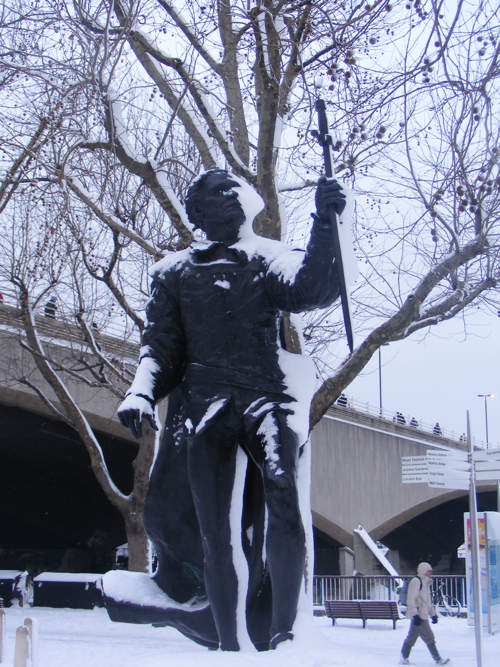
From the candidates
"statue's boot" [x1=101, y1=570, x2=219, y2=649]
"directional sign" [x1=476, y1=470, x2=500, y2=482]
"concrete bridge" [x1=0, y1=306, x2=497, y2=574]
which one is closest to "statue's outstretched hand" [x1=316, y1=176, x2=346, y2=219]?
"statue's boot" [x1=101, y1=570, x2=219, y2=649]

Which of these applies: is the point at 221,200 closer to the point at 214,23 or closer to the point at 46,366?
the point at 214,23

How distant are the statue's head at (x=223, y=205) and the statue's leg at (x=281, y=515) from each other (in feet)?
3.33

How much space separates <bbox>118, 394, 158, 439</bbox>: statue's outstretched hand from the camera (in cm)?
360

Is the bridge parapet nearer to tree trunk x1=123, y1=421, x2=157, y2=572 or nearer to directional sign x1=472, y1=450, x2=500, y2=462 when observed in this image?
tree trunk x1=123, y1=421, x2=157, y2=572

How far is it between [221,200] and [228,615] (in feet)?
6.70

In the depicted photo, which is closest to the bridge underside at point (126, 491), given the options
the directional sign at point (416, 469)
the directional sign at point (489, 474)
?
the directional sign at point (416, 469)

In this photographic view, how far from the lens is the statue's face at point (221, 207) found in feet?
12.9

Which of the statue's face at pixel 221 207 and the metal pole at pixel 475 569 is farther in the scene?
the metal pole at pixel 475 569

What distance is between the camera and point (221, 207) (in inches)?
155

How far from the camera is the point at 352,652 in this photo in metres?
3.01

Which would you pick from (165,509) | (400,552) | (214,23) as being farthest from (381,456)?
(165,509)

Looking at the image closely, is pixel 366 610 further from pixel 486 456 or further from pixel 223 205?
pixel 223 205

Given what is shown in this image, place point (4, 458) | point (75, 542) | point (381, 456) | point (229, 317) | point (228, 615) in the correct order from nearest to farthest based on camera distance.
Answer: point (228, 615) → point (229, 317) → point (381, 456) → point (4, 458) → point (75, 542)

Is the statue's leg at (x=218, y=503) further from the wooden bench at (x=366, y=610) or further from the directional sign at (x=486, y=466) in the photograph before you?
the wooden bench at (x=366, y=610)
